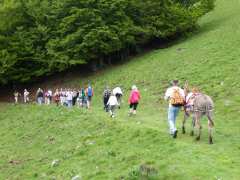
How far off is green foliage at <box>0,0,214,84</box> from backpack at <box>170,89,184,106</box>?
36943 millimetres

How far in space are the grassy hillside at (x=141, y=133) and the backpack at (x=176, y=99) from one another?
1698mm

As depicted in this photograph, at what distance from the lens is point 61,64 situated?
6247 centimetres

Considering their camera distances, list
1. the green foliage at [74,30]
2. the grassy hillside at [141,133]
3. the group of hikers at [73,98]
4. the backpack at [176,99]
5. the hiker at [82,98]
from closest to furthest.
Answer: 1. the grassy hillside at [141,133]
2. the backpack at [176,99]
3. the group of hikers at [73,98]
4. the hiker at [82,98]
5. the green foliage at [74,30]

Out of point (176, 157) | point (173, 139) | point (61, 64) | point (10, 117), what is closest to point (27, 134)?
point (10, 117)

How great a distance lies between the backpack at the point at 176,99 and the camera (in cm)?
2480

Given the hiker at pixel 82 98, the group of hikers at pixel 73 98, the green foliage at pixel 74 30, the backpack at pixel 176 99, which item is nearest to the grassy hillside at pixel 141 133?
the hiker at pixel 82 98

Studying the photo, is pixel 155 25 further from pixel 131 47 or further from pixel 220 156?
pixel 220 156

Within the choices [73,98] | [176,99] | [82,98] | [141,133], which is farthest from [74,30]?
[176,99]

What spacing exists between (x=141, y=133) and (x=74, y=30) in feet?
127

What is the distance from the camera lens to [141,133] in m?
26.5

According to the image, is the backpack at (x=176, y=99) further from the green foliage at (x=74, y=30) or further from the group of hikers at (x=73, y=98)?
the green foliage at (x=74, y=30)

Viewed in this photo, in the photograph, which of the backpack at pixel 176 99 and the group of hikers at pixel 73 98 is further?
the group of hikers at pixel 73 98

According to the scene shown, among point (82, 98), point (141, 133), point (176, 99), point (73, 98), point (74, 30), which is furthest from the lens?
point (74, 30)

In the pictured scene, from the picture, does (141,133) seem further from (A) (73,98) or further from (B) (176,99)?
(A) (73,98)
